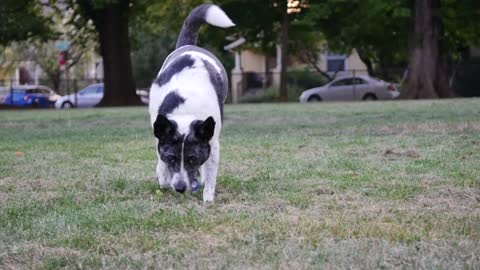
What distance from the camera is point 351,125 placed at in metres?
14.7

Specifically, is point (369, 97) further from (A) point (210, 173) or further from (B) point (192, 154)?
(B) point (192, 154)

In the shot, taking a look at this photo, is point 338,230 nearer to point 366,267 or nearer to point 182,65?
point 366,267

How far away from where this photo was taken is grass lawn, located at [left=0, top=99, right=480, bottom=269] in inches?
154

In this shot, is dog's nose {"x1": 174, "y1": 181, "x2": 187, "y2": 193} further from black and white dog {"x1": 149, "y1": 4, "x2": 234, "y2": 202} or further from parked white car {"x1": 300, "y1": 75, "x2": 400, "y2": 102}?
parked white car {"x1": 300, "y1": 75, "x2": 400, "y2": 102}

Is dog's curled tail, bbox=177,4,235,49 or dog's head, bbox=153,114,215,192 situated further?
dog's curled tail, bbox=177,4,235,49

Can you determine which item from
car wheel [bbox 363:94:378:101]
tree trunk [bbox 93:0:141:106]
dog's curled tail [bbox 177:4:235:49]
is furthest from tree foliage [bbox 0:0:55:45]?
dog's curled tail [bbox 177:4:235:49]

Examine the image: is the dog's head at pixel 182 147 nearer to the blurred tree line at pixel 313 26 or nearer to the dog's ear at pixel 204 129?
the dog's ear at pixel 204 129

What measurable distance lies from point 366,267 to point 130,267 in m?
1.14

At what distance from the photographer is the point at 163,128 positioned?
5.62 meters

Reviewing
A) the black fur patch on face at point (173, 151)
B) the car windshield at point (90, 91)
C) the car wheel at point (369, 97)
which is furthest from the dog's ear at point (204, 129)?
the car windshield at point (90, 91)

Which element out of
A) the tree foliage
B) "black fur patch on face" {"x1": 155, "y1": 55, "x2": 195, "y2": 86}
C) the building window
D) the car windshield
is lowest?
the car windshield

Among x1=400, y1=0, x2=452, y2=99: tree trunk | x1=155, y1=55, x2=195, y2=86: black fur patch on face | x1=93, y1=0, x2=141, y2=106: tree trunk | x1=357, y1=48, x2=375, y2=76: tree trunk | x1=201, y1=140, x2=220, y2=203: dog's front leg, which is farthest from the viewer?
x1=357, y1=48, x2=375, y2=76: tree trunk

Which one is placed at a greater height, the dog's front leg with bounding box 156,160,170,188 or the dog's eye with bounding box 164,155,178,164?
the dog's eye with bounding box 164,155,178,164

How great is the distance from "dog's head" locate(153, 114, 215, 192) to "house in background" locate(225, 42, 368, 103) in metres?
37.9
